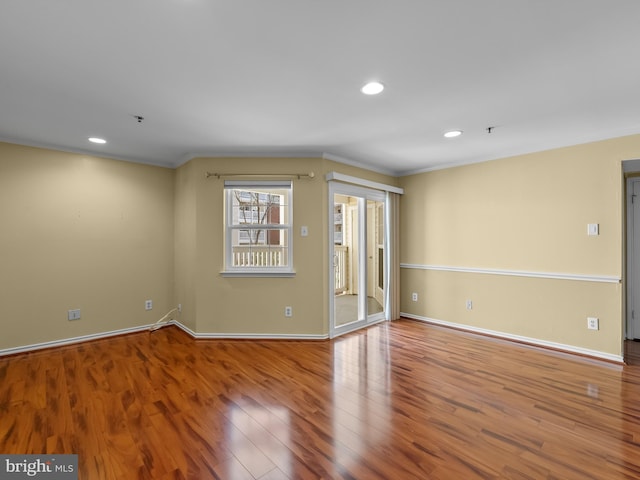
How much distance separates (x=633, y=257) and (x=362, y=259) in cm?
347

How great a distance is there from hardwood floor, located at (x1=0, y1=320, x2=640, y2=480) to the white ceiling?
2.42 m

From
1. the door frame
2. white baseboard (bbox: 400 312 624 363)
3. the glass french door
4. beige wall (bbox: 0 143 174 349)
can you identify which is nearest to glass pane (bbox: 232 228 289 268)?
the glass french door

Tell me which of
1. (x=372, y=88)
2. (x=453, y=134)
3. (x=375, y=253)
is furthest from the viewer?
(x=375, y=253)

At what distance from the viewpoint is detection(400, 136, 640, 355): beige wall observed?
317 cm

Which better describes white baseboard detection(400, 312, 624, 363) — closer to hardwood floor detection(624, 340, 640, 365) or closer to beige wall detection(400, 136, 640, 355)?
beige wall detection(400, 136, 640, 355)

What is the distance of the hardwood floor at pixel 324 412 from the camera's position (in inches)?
67.7

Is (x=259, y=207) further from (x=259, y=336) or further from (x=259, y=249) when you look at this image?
(x=259, y=336)

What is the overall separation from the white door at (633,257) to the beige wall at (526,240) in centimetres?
114

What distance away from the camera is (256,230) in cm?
392

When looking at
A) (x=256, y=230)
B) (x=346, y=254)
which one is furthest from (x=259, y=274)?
(x=346, y=254)

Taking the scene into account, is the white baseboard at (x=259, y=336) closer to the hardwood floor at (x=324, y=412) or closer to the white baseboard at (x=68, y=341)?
the hardwood floor at (x=324, y=412)

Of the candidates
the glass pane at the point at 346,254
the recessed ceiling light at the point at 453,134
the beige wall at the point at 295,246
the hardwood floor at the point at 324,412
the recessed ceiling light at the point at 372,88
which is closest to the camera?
the hardwood floor at the point at 324,412

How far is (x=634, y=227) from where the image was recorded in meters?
3.79

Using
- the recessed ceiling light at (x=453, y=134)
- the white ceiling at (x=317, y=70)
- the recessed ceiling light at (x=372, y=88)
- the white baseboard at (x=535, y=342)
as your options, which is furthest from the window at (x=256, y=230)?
the white baseboard at (x=535, y=342)
